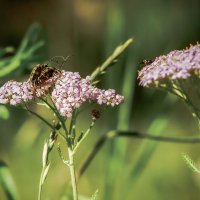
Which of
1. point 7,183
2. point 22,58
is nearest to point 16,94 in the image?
point 7,183

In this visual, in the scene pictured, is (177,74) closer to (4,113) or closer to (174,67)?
(174,67)

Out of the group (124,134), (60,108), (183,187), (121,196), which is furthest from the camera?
(183,187)

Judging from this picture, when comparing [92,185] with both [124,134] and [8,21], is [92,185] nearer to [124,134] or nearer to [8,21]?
[124,134]

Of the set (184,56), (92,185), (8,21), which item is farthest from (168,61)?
(8,21)

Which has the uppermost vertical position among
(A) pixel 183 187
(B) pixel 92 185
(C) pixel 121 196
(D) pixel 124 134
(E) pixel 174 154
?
(D) pixel 124 134

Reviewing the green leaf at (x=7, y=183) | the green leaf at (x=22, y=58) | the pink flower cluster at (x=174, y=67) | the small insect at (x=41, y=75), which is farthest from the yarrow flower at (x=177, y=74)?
the green leaf at (x=22, y=58)
